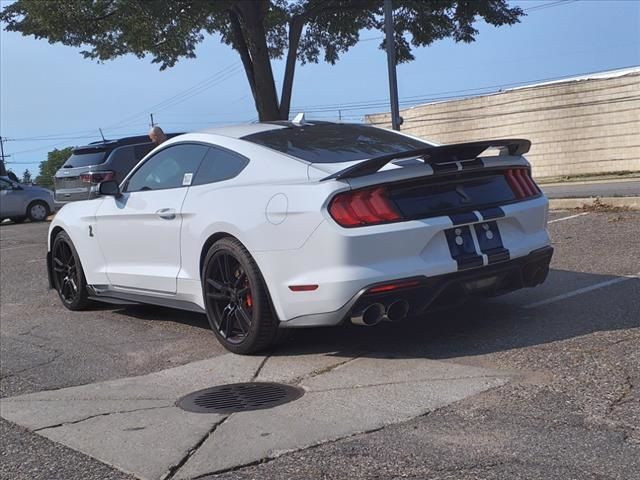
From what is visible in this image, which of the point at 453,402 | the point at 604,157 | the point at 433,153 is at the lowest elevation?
the point at 604,157

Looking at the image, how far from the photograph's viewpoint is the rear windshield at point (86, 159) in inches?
577

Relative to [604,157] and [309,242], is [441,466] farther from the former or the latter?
[604,157]

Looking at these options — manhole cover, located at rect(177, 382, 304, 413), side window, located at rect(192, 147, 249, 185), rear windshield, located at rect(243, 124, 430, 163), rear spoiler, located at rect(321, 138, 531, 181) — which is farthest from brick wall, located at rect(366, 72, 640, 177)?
manhole cover, located at rect(177, 382, 304, 413)

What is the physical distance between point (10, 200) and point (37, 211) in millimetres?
893

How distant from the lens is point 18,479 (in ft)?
11.9

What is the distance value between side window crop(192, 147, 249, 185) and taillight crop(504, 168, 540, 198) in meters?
1.81

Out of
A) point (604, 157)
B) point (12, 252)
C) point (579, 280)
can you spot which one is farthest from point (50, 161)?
point (579, 280)

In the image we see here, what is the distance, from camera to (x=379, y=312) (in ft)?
15.7

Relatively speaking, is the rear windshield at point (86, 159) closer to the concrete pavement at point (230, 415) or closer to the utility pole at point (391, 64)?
the utility pole at point (391, 64)

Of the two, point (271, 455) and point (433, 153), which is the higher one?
point (433, 153)

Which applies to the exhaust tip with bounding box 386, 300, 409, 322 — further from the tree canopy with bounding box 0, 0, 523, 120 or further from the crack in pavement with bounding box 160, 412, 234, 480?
the tree canopy with bounding box 0, 0, 523, 120

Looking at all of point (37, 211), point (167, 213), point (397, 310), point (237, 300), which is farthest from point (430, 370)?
point (37, 211)

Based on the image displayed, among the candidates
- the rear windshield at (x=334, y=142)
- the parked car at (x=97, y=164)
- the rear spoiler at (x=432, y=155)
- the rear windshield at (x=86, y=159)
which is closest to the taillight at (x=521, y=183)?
the rear spoiler at (x=432, y=155)

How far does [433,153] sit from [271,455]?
7.19ft
